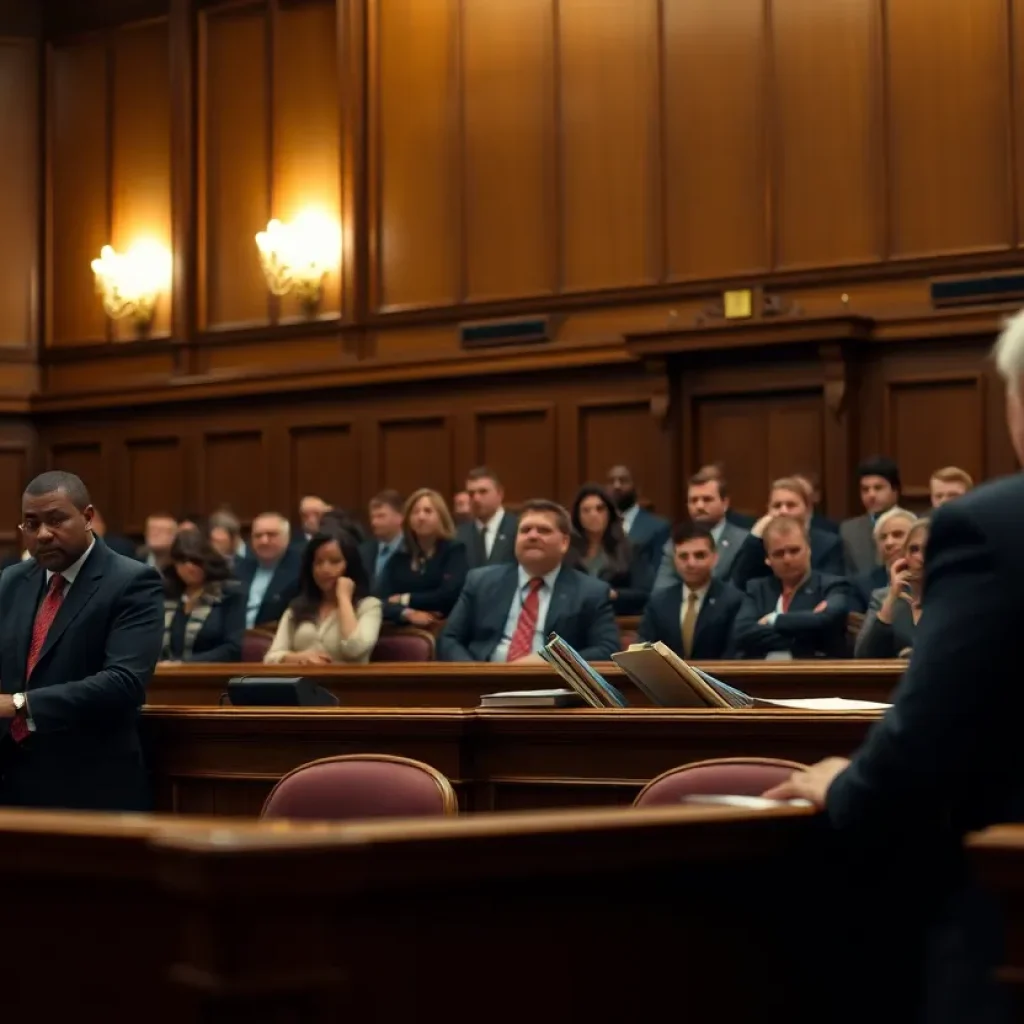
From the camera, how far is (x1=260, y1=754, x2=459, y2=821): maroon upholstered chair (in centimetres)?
383

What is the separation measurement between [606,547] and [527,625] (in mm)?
1868

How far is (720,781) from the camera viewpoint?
3486 mm

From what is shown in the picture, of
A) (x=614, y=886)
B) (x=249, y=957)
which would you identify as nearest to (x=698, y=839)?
(x=614, y=886)

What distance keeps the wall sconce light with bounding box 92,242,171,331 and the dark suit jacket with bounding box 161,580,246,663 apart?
19.7ft

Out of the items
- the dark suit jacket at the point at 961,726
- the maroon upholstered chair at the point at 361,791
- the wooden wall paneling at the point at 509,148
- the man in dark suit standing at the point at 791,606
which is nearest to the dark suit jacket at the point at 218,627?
the man in dark suit standing at the point at 791,606

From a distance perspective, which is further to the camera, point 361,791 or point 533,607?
point 533,607

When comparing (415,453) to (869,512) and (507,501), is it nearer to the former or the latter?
(507,501)

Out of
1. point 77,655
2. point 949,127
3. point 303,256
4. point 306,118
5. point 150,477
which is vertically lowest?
point 77,655

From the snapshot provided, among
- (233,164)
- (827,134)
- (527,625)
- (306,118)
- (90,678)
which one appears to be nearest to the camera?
(90,678)

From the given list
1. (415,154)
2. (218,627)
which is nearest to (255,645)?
(218,627)

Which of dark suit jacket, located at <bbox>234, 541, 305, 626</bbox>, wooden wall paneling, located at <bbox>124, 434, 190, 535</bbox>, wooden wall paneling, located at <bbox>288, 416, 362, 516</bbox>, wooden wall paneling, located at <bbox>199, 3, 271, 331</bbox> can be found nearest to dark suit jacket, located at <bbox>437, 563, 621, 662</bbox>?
dark suit jacket, located at <bbox>234, 541, 305, 626</bbox>

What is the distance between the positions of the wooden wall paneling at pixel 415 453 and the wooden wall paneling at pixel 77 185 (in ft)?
9.83

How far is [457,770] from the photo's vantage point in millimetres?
5152

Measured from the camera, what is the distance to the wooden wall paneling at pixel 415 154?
12852 millimetres
